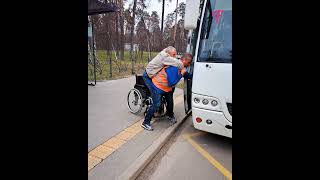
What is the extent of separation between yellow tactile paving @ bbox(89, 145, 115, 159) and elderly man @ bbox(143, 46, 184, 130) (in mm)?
1202

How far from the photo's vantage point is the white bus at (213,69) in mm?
3650

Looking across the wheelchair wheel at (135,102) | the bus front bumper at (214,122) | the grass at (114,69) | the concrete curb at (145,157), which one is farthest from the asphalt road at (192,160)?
the grass at (114,69)

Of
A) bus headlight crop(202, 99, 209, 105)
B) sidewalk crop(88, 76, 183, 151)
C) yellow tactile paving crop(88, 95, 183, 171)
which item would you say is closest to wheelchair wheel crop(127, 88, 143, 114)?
sidewalk crop(88, 76, 183, 151)

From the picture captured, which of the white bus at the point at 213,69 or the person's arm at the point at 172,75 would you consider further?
the person's arm at the point at 172,75

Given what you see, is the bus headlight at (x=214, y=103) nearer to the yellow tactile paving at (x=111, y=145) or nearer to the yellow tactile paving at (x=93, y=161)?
the yellow tactile paving at (x=111, y=145)

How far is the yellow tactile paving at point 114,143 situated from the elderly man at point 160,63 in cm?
80

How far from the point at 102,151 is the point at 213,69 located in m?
2.11

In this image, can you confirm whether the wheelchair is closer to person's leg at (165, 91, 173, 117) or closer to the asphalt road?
person's leg at (165, 91, 173, 117)

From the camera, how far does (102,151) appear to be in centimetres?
375

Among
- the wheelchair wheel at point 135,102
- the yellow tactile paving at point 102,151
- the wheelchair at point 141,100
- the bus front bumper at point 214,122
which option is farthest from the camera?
the wheelchair wheel at point 135,102

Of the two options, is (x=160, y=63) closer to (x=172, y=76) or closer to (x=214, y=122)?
(x=172, y=76)
